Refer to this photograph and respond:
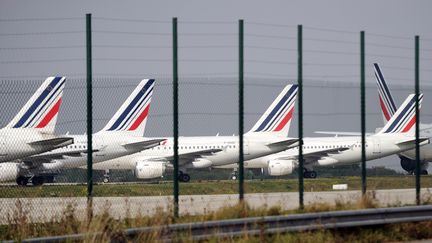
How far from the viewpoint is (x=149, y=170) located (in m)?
45.5

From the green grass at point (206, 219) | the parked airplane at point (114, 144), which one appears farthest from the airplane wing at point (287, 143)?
the green grass at point (206, 219)

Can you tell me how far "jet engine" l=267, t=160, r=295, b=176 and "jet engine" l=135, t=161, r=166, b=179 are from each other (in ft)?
23.0

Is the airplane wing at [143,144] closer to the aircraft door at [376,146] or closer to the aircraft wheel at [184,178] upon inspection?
the aircraft wheel at [184,178]

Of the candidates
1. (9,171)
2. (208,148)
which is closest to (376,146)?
(208,148)

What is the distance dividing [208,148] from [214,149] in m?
1.41

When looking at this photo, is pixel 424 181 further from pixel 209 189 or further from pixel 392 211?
pixel 392 211

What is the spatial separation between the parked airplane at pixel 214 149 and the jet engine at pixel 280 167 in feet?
6.83

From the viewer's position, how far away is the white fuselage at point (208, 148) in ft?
155

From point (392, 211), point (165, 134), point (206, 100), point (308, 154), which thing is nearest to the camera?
point (392, 211)

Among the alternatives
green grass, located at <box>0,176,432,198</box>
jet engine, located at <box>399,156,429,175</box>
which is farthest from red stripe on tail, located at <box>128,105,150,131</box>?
jet engine, located at <box>399,156,429,175</box>

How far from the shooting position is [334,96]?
19234 millimetres

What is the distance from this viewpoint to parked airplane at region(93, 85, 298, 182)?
4588cm

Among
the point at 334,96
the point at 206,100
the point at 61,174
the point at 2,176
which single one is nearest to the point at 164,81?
the point at 206,100

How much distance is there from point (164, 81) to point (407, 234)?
479 centimetres
